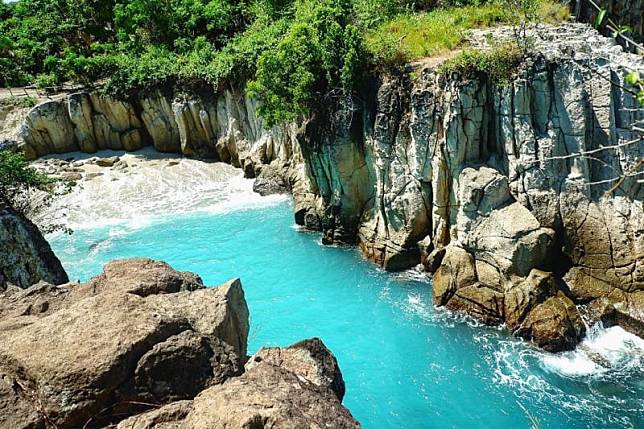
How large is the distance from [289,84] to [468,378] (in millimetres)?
12494

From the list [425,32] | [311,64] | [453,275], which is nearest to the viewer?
[453,275]

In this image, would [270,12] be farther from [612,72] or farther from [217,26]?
[612,72]

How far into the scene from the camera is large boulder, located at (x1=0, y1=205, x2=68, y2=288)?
446 inches

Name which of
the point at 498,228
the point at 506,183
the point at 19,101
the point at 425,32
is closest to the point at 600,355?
the point at 498,228

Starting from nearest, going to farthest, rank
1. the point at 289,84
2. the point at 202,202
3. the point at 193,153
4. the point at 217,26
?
the point at 289,84 → the point at 202,202 → the point at 193,153 → the point at 217,26

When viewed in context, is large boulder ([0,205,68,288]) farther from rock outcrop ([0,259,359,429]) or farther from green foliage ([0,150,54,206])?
rock outcrop ([0,259,359,429])

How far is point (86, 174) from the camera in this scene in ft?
97.4

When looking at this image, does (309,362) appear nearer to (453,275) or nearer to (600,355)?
(600,355)

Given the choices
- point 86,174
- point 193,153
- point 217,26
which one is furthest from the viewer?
point 217,26

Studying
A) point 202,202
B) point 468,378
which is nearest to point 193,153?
point 202,202

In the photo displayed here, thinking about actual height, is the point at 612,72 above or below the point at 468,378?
above

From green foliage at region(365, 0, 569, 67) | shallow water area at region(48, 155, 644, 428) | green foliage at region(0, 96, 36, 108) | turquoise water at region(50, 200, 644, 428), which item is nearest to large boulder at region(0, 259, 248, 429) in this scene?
shallow water area at region(48, 155, 644, 428)

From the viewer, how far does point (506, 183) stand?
1611 cm

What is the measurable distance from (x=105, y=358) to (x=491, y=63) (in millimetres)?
14254
